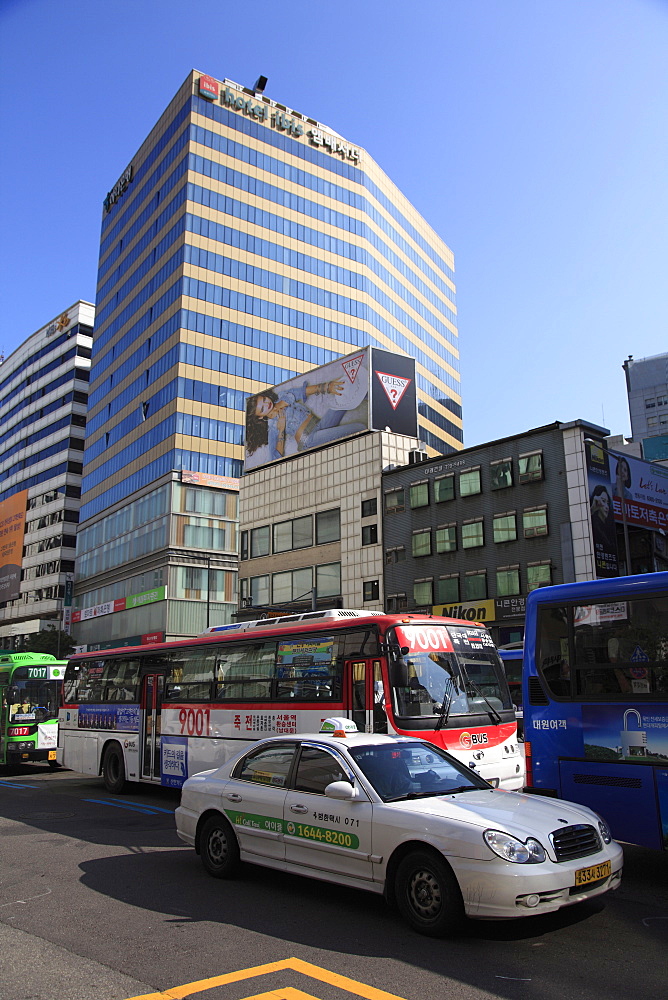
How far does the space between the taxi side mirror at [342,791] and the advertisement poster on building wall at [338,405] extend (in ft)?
119

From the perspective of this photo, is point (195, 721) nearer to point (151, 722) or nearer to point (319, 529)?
point (151, 722)

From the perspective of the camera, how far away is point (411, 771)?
7.08 m

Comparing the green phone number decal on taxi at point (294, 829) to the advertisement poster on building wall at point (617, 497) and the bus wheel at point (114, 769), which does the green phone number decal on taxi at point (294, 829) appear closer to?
the bus wheel at point (114, 769)

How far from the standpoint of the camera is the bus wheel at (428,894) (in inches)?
223

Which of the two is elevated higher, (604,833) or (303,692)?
(303,692)

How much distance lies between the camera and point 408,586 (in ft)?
127

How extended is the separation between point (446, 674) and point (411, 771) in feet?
11.8

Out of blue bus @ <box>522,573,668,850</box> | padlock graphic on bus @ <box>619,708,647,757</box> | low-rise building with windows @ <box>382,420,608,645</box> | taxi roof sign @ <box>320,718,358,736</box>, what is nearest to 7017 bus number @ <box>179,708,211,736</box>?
taxi roof sign @ <box>320,718,358,736</box>

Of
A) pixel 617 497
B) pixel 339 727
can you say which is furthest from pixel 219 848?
pixel 617 497

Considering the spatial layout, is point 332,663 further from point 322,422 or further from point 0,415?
point 0,415

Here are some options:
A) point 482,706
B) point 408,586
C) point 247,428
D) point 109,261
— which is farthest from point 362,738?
point 109,261

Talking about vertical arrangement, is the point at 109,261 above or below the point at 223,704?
above

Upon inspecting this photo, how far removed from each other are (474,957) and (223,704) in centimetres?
823

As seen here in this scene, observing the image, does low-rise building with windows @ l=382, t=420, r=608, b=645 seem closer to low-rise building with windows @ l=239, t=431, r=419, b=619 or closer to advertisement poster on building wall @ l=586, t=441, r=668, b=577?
advertisement poster on building wall @ l=586, t=441, r=668, b=577
